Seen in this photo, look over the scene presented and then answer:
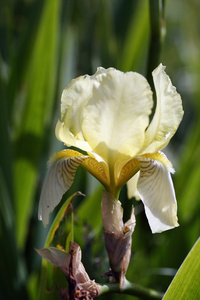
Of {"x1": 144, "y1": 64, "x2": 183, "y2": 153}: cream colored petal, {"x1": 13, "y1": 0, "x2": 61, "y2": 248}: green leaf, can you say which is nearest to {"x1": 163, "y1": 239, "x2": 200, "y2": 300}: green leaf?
{"x1": 144, "y1": 64, "x2": 183, "y2": 153}: cream colored petal

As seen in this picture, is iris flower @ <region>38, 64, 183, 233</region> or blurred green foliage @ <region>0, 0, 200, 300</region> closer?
iris flower @ <region>38, 64, 183, 233</region>

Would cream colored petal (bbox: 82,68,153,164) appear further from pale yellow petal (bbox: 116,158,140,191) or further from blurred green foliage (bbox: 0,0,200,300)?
blurred green foliage (bbox: 0,0,200,300)

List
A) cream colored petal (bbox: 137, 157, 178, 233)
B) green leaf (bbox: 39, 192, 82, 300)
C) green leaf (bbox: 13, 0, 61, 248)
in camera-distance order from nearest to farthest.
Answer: cream colored petal (bbox: 137, 157, 178, 233)
green leaf (bbox: 39, 192, 82, 300)
green leaf (bbox: 13, 0, 61, 248)

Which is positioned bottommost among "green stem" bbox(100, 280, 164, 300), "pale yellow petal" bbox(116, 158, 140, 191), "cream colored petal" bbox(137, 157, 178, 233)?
"green stem" bbox(100, 280, 164, 300)

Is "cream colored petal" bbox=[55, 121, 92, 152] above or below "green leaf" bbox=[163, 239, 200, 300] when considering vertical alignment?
above

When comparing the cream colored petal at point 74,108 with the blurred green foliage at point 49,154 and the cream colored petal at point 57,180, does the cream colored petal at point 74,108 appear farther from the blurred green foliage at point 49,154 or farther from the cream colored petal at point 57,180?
the blurred green foliage at point 49,154

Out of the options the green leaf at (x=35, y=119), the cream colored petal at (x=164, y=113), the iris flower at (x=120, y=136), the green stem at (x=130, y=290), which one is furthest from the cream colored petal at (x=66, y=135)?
the green leaf at (x=35, y=119)

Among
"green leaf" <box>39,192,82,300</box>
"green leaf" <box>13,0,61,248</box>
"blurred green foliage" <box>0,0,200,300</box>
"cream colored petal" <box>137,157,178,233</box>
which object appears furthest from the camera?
"green leaf" <box>13,0,61,248</box>

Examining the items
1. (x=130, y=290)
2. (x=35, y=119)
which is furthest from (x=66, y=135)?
(x=35, y=119)
